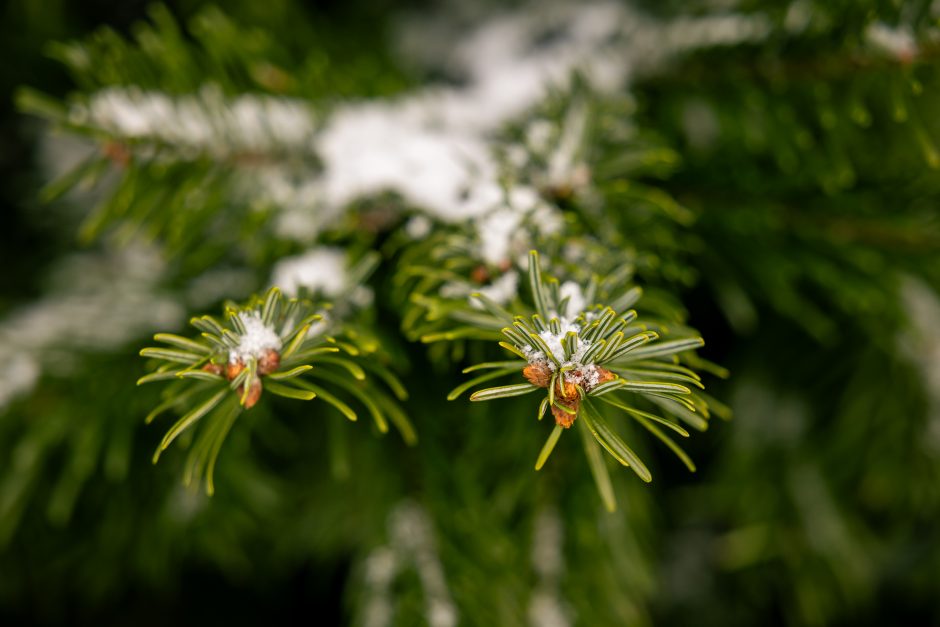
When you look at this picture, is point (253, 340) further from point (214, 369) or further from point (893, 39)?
point (893, 39)

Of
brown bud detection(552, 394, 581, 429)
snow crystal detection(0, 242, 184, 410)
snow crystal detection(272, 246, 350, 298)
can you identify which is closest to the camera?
brown bud detection(552, 394, 581, 429)

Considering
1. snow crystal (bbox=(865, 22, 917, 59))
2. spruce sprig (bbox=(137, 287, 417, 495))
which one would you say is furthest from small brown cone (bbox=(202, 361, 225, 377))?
snow crystal (bbox=(865, 22, 917, 59))

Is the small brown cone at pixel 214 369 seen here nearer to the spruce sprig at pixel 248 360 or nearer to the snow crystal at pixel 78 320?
the spruce sprig at pixel 248 360

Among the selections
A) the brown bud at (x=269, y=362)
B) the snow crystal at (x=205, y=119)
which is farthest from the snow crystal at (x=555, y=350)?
the snow crystal at (x=205, y=119)

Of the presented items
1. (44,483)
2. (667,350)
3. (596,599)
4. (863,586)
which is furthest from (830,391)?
(44,483)

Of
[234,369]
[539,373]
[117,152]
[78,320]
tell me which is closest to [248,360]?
[234,369]

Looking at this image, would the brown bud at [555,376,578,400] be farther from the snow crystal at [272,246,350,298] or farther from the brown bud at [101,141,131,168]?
the brown bud at [101,141,131,168]
